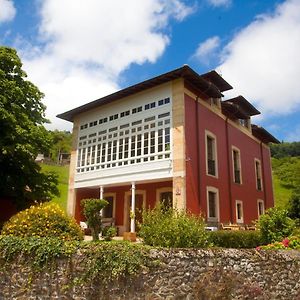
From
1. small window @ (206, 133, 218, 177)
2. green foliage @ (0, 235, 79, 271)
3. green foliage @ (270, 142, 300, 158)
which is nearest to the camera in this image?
green foliage @ (0, 235, 79, 271)

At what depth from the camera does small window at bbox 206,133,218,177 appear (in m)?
17.7

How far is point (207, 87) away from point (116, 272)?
12.9m

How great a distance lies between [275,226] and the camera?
11547mm

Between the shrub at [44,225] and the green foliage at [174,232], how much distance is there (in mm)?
1935

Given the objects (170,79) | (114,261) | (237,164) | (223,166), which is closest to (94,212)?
(114,261)

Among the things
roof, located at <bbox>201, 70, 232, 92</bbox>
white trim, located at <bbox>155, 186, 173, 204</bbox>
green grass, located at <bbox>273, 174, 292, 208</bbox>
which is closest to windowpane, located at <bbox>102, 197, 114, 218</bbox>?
white trim, located at <bbox>155, 186, 173, 204</bbox>

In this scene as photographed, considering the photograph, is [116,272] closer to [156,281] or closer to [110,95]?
[156,281]

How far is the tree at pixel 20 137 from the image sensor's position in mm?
13898

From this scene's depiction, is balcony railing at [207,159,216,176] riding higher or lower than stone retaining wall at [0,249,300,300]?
higher

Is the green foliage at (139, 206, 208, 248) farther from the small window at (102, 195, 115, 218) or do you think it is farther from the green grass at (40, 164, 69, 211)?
the green grass at (40, 164, 69, 211)

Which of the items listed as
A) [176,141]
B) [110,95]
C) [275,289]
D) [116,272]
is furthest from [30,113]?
[275,289]

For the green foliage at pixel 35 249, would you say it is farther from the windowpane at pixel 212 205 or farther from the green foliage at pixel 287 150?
the green foliage at pixel 287 150

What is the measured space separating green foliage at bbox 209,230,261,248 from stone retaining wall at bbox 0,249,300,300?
4486mm

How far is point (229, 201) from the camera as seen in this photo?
18828 millimetres
